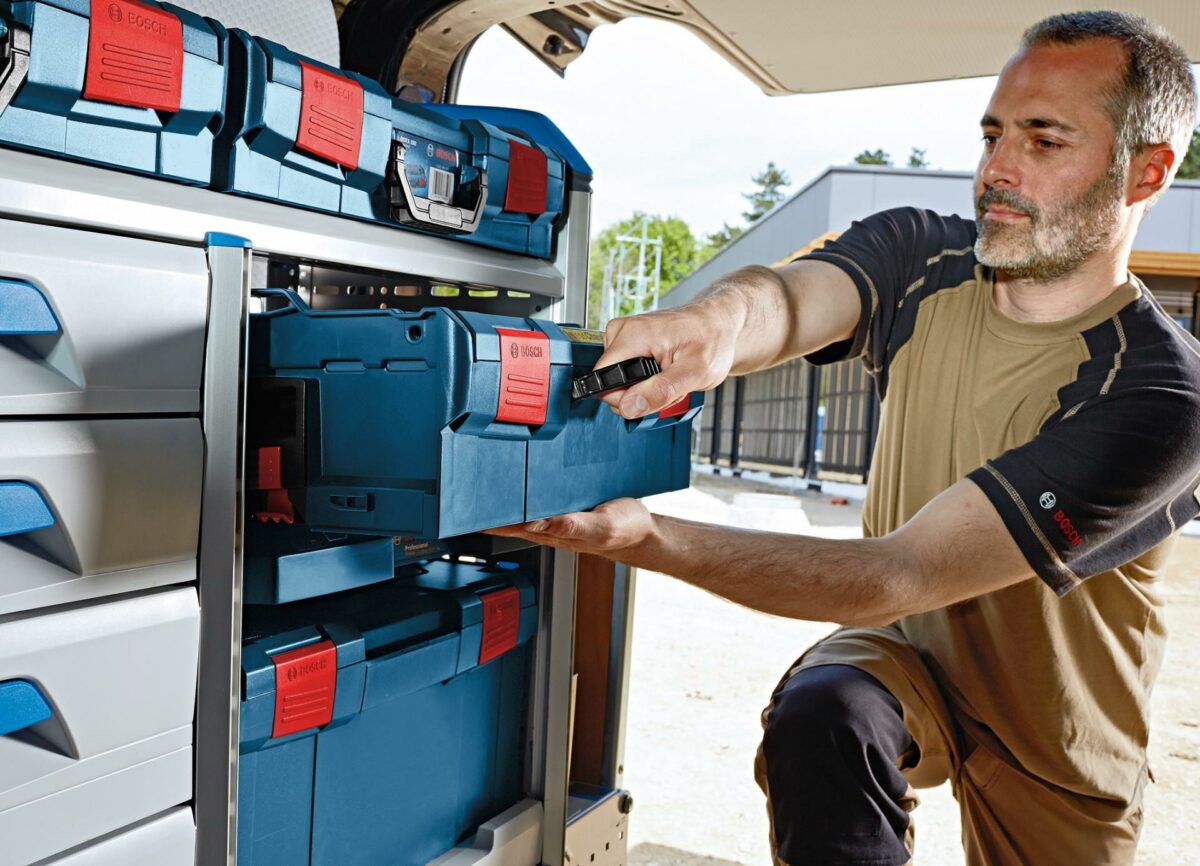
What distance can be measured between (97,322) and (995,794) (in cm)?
169

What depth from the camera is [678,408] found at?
1609 millimetres

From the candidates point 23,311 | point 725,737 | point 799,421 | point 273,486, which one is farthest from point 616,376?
point 799,421

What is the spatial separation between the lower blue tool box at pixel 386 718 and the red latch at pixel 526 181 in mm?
650

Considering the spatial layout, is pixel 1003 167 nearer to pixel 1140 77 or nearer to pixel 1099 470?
pixel 1140 77

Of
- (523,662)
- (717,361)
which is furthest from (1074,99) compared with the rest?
(523,662)

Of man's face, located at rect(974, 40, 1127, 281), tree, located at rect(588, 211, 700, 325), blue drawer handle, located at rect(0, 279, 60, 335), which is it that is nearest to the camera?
blue drawer handle, located at rect(0, 279, 60, 335)

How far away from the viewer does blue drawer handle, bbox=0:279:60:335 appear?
1042mm

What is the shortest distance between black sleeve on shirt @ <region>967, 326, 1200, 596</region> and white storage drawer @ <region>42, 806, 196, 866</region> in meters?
1.23

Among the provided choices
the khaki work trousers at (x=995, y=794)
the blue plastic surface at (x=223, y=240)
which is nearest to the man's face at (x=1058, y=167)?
the khaki work trousers at (x=995, y=794)

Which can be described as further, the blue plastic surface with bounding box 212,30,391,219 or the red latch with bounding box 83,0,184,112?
the blue plastic surface with bounding box 212,30,391,219

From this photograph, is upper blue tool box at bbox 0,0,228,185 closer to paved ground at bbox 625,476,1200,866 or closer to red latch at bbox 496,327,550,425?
red latch at bbox 496,327,550,425

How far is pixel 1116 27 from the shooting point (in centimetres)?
193

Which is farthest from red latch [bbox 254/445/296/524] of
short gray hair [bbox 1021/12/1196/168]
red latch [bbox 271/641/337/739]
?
short gray hair [bbox 1021/12/1196/168]

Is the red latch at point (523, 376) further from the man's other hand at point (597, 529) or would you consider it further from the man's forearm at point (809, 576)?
the man's forearm at point (809, 576)
